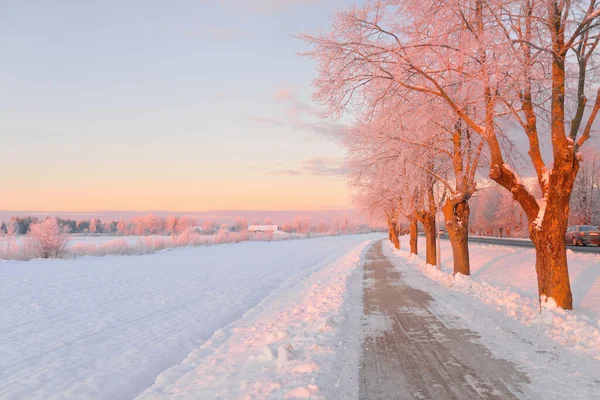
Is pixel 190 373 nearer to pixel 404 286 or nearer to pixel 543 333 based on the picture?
pixel 543 333

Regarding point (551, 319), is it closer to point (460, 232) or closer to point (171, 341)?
point (460, 232)

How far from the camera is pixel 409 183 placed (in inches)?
701

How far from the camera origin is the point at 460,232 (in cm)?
1447

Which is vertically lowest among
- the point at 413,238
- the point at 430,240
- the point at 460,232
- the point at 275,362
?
the point at 275,362

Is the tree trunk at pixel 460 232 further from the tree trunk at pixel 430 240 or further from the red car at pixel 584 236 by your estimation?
the red car at pixel 584 236

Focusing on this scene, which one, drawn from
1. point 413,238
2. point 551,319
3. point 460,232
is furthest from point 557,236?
point 413,238

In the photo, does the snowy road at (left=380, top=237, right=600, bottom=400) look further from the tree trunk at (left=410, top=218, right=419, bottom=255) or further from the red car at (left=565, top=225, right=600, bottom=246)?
the red car at (left=565, top=225, right=600, bottom=246)

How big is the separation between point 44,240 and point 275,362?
29.6 m

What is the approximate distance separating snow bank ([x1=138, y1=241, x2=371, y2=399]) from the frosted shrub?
85.6 feet

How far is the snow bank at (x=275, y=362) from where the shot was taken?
4.55 meters

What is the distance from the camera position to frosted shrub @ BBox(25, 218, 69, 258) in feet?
91.4

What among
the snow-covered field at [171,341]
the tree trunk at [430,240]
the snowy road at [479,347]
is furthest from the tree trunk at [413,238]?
the snowy road at [479,347]

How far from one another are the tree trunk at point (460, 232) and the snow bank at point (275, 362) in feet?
23.9

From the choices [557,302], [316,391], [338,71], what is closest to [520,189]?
[557,302]
